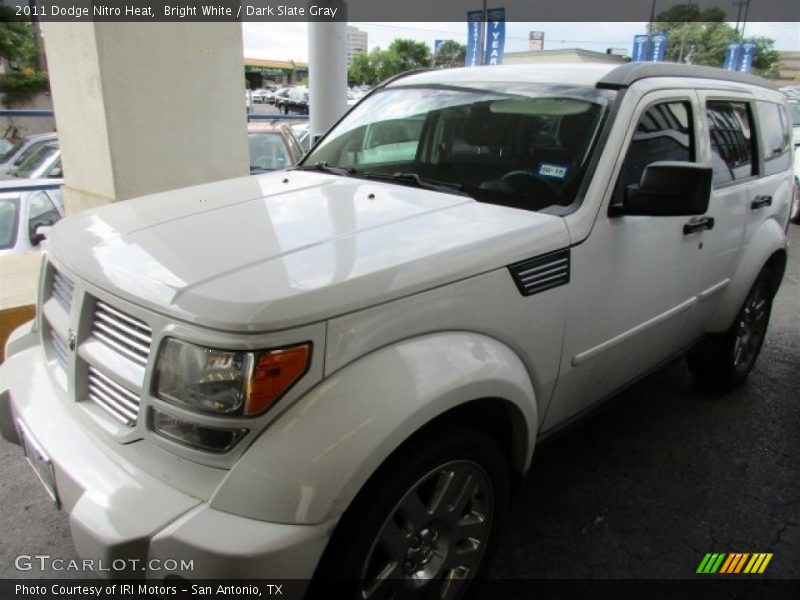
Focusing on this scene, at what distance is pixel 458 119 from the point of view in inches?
114

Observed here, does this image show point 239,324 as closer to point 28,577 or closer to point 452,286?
point 452,286

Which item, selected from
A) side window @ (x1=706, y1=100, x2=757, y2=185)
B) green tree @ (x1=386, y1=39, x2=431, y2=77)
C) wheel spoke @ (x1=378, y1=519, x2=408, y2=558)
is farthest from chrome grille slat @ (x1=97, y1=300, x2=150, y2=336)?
green tree @ (x1=386, y1=39, x2=431, y2=77)

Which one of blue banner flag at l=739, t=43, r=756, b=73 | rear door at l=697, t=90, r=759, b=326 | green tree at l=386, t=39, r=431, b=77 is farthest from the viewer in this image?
green tree at l=386, t=39, r=431, b=77

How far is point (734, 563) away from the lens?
249cm

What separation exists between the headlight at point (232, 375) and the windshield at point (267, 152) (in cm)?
645

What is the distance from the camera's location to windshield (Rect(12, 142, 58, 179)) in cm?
846

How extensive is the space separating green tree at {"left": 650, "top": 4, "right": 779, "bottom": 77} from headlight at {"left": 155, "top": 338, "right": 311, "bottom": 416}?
56.8m

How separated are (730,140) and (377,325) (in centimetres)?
271

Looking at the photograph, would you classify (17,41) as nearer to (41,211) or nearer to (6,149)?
(6,149)

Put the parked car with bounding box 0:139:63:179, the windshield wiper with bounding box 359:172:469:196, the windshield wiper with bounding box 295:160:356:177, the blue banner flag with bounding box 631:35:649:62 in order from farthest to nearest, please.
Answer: the blue banner flag with bounding box 631:35:649:62, the parked car with bounding box 0:139:63:179, the windshield wiper with bounding box 295:160:356:177, the windshield wiper with bounding box 359:172:469:196

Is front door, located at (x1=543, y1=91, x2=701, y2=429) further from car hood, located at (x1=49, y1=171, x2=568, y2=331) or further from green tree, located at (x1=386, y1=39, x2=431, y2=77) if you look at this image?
green tree, located at (x1=386, y1=39, x2=431, y2=77)

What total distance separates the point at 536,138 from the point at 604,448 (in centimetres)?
173

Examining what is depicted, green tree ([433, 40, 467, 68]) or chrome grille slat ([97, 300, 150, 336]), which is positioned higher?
green tree ([433, 40, 467, 68])

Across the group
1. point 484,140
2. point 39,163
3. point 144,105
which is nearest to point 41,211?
point 144,105
